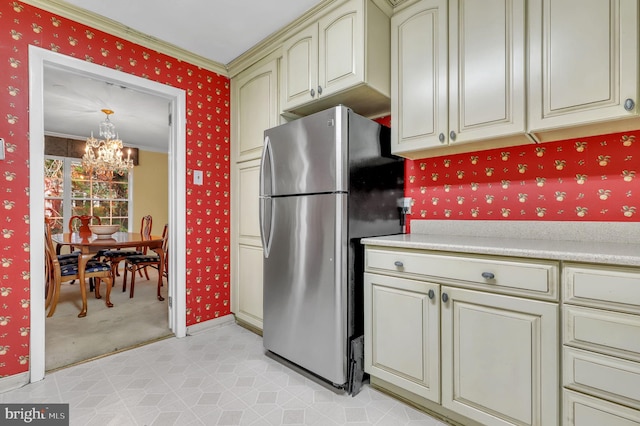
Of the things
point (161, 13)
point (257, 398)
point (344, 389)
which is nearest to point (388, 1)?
point (161, 13)

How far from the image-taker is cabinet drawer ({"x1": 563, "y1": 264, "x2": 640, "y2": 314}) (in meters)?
1.01

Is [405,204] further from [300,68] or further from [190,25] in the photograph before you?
[190,25]

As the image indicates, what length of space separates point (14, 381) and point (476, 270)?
2.65 m

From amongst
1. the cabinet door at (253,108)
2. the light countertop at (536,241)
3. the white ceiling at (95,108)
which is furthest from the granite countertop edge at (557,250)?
the white ceiling at (95,108)

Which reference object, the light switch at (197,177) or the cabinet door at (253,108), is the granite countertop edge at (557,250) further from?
the light switch at (197,177)

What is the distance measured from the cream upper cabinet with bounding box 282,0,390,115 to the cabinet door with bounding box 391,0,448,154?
0.10 metres

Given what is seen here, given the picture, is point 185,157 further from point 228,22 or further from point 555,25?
point 555,25

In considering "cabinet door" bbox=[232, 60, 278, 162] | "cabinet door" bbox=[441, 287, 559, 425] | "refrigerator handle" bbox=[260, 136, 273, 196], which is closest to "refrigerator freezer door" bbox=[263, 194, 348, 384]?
"refrigerator handle" bbox=[260, 136, 273, 196]

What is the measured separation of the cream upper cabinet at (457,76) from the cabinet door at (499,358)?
83 cm

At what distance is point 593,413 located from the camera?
1087 millimetres

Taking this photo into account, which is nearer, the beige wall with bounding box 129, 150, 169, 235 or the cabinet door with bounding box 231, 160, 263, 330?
the cabinet door with bounding box 231, 160, 263, 330

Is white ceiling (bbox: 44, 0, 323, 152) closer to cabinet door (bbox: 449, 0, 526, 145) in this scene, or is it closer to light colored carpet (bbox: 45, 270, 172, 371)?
cabinet door (bbox: 449, 0, 526, 145)

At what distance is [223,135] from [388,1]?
1.76 m

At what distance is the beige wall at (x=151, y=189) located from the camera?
6.21 m
